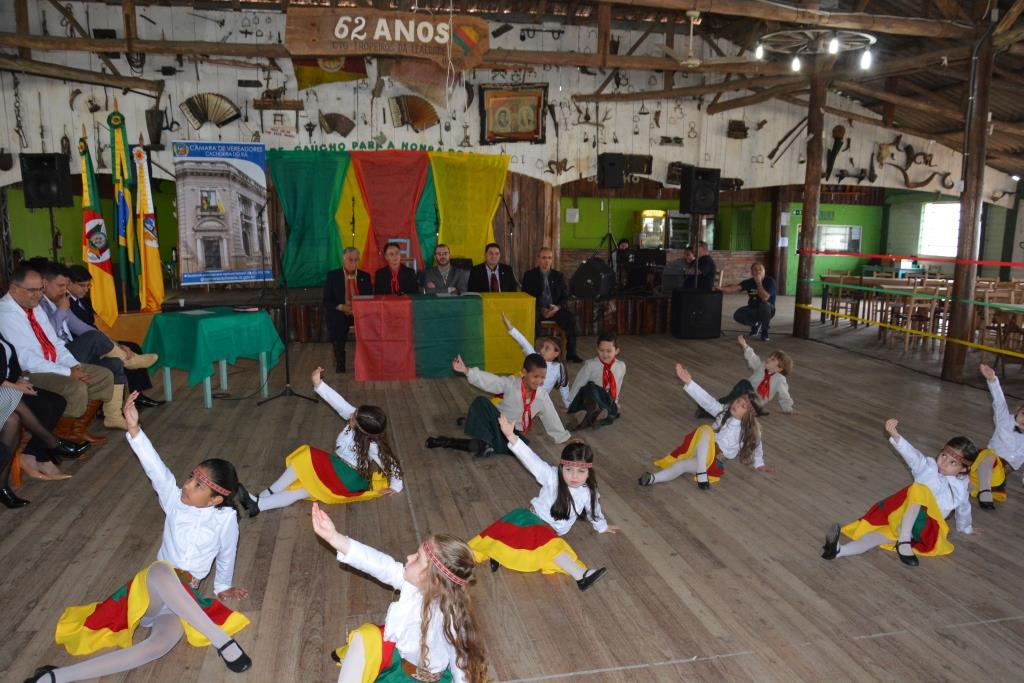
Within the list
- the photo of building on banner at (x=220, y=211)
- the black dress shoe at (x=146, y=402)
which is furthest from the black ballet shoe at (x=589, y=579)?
the photo of building on banner at (x=220, y=211)

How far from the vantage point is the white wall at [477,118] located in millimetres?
9398

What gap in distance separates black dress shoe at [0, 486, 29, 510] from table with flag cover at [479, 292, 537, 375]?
422cm

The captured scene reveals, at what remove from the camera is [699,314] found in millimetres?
10297

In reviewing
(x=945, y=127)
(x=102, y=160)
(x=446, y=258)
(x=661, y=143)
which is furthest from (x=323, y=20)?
(x=945, y=127)

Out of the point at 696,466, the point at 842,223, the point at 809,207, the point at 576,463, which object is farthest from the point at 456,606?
the point at 842,223

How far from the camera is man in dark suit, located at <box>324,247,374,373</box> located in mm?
8000

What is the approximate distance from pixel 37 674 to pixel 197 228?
7937 millimetres

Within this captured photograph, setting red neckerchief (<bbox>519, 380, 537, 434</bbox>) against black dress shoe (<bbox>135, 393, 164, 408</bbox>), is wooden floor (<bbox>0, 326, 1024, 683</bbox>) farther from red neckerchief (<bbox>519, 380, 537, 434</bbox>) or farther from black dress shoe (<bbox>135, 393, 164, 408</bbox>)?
black dress shoe (<bbox>135, 393, 164, 408</bbox>)

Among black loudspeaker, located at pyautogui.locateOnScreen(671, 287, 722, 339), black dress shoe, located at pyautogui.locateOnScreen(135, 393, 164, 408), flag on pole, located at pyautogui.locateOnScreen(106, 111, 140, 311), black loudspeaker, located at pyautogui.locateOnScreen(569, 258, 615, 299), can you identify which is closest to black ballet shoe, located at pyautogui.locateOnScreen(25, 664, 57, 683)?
black dress shoe, located at pyautogui.locateOnScreen(135, 393, 164, 408)

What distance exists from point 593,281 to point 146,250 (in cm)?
581

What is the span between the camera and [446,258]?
8.70m

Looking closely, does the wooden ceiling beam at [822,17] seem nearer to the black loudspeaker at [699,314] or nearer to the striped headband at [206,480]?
the black loudspeaker at [699,314]

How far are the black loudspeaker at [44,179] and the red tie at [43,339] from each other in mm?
4035

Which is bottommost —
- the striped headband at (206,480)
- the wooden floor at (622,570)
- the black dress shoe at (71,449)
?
the wooden floor at (622,570)
